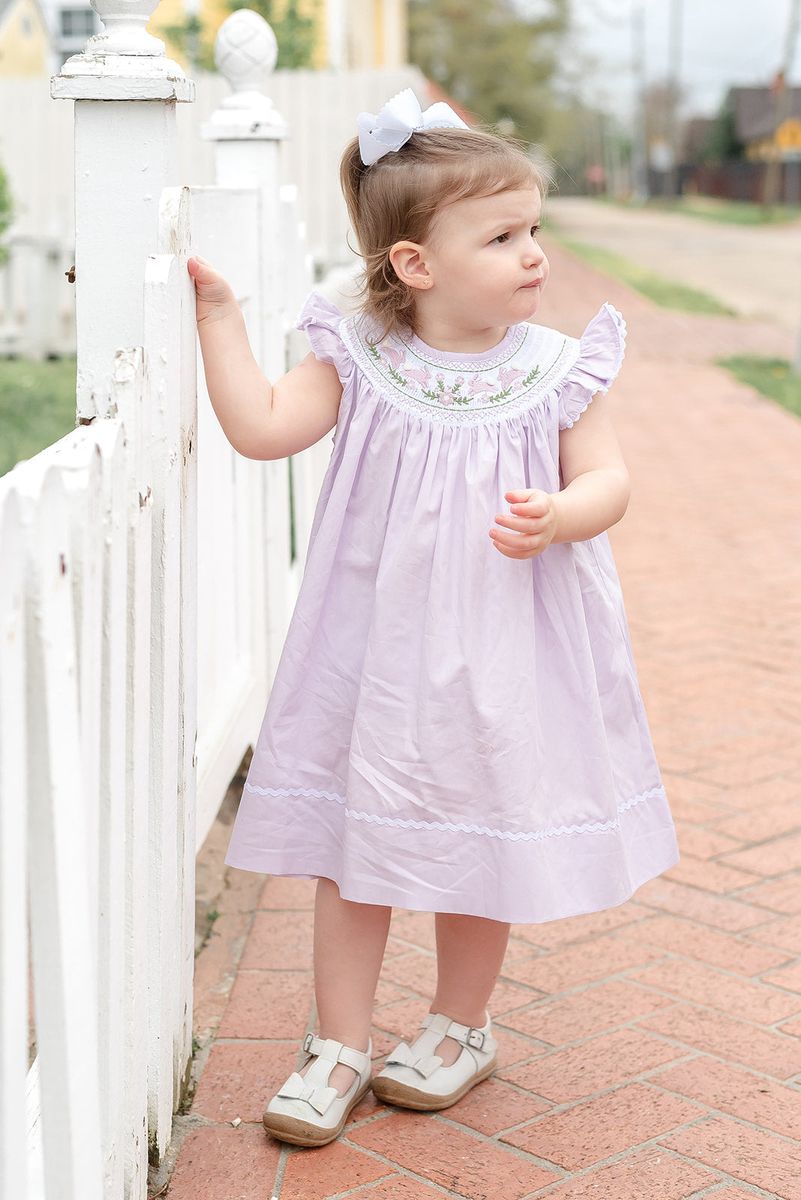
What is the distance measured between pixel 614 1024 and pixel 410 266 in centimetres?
136

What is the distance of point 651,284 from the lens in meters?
19.2

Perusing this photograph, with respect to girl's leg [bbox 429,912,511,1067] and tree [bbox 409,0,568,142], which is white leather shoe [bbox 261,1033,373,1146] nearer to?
girl's leg [bbox 429,912,511,1067]

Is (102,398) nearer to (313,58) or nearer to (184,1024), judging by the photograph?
(184,1024)

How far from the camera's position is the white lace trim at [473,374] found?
2123 mm

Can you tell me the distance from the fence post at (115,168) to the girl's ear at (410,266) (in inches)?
13.8

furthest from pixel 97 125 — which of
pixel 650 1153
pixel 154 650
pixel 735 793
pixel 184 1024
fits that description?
pixel 735 793

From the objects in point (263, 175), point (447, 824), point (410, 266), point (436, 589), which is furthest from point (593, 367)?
point (263, 175)

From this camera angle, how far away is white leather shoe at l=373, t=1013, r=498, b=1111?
229 centimetres

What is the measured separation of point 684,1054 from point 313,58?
12.5m

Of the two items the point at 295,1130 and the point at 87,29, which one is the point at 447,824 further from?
the point at 87,29

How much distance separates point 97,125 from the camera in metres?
1.90

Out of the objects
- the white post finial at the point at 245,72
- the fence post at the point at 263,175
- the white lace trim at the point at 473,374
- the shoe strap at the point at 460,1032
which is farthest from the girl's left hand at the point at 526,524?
the white post finial at the point at 245,72

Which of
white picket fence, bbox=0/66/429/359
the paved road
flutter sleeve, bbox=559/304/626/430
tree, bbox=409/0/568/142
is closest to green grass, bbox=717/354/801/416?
the paved road

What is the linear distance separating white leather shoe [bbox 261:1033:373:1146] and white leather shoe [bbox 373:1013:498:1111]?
2.1 inches
